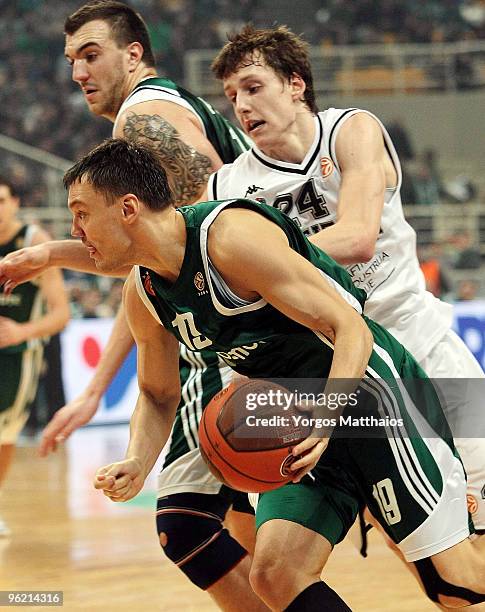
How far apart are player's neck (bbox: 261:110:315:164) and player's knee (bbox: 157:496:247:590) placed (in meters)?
1.27

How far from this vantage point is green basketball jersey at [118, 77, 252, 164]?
3.89 m

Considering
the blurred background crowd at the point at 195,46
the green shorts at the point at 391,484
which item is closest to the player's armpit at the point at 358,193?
the green shorts at the point at 391,484

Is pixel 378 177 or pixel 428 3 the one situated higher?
pixel 428 3

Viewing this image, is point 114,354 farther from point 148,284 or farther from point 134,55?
point 134,55

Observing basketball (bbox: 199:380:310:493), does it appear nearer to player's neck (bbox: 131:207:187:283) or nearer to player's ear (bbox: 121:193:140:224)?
player's neck (bbox: 131:207:187:283)

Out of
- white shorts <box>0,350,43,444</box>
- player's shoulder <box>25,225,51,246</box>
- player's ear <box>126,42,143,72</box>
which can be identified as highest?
player's ear <box>126,42,143,72</box>

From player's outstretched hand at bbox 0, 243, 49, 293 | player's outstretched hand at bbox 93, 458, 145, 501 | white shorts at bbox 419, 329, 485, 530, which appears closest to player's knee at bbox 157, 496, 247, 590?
player's outstretched hand at bbox 93, 458, 145, 501

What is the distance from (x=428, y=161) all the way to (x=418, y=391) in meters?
13.3

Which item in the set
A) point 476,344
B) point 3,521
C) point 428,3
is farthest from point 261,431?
point 428,3

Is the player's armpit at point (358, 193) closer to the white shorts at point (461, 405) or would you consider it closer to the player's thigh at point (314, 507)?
the white shorts at point (461, 405)

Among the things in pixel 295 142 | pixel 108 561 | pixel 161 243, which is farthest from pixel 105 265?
pixel 108 561

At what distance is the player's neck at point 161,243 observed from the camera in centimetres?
285

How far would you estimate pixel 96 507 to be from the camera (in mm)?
7074

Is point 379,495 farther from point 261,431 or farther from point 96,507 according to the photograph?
point 96,507
